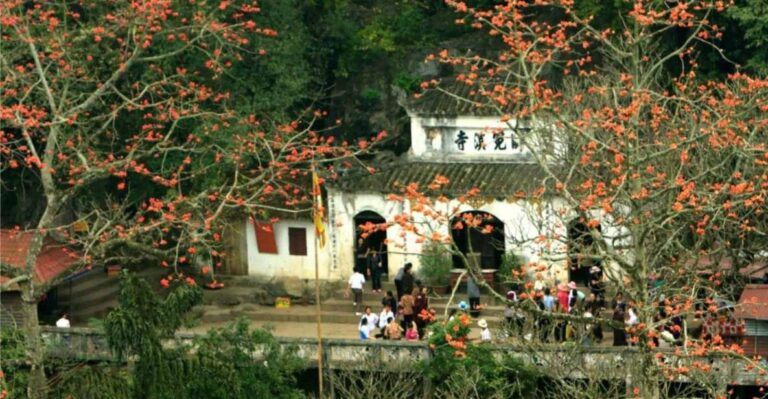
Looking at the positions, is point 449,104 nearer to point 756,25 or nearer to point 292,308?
point 292,308

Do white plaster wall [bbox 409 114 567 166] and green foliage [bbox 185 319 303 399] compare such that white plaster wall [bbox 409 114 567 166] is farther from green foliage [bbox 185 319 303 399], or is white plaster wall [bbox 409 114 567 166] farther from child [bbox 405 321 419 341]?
green foliage [bbox 185 319 303 399]

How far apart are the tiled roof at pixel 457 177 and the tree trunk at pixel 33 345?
1345 centimetres

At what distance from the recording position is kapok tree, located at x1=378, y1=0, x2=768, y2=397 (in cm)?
3822

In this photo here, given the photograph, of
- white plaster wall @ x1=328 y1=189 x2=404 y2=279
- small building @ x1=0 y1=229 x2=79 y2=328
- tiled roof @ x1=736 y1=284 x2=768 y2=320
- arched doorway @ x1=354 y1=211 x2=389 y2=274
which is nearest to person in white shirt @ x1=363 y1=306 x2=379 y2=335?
white plaster wall @ x1=328 y1=189 x2=404 y2=279

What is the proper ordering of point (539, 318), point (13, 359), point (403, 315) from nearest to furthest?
1. point (539, 318)
2. point (13, 359)
3. point (403, 315)

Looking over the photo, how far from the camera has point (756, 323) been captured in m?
49.0

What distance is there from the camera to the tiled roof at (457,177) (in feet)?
184

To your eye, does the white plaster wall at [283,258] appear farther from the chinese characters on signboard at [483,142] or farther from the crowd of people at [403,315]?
the chinese characters on signboard at [483,142]

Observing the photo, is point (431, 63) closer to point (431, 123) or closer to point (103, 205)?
point (431, 123)

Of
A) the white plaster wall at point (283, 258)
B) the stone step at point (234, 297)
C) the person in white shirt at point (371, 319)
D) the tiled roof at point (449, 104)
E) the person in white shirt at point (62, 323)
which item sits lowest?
the person in white shirt at point (371, 319)

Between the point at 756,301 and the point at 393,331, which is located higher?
the point at 756,301

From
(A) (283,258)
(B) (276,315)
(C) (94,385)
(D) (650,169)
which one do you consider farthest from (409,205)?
(D) (650,169)

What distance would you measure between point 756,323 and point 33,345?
15998 mm

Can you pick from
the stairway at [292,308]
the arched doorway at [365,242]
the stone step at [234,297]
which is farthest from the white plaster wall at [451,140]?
the stone step at [234,297]
